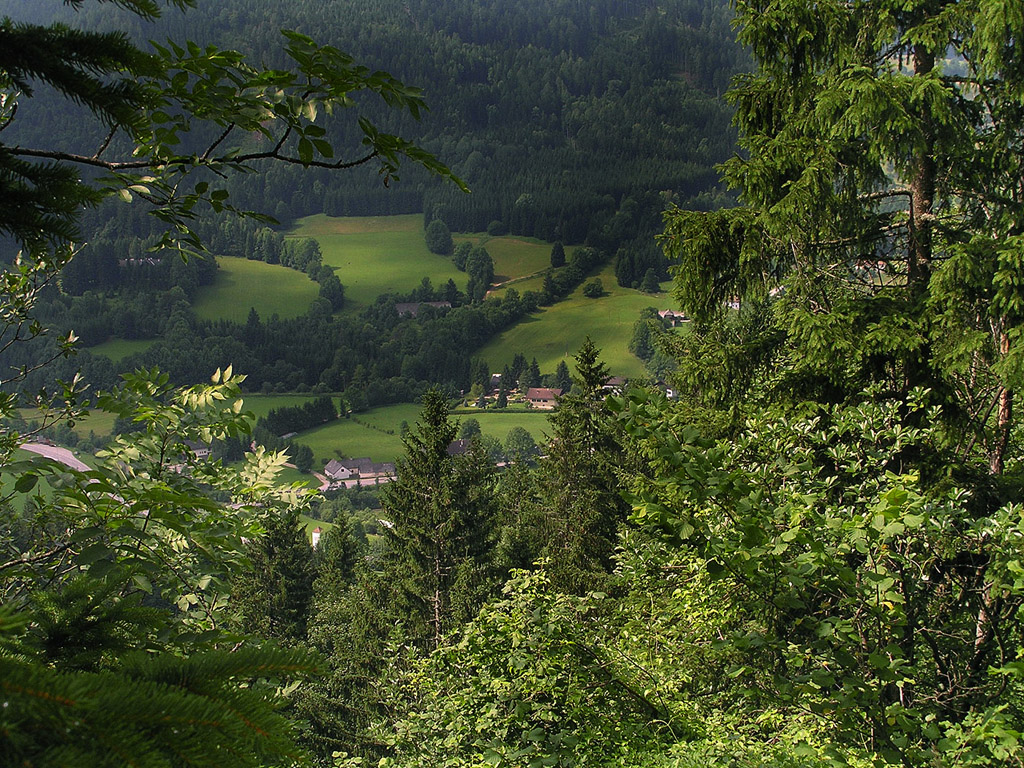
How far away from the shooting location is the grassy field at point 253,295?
184 meters

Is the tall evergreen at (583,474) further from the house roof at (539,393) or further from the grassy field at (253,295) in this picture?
the grassy field at (253,295)

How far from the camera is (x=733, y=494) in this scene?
340cm

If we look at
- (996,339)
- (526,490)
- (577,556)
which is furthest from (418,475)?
(996,339)

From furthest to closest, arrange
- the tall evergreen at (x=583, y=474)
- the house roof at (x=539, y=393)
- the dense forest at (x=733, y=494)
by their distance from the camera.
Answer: the house roof at (x=539, y=393), the tall evergreen at (x=583, y=474), the dense forest at (x=733, y=494)

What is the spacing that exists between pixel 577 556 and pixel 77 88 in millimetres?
22254

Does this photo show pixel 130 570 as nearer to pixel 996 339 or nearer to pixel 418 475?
pixel 996 339

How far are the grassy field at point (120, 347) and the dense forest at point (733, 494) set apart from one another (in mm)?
164351

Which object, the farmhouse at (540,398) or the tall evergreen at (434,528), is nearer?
the tall evergreen at (434,528)

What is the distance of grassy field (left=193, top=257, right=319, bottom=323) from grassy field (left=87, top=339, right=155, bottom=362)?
1728 centimetres

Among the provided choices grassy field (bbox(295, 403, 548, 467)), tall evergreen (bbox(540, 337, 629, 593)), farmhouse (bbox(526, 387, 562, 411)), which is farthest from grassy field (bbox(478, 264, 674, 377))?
tall evergreen (bbox(540, 337, 629, 593))

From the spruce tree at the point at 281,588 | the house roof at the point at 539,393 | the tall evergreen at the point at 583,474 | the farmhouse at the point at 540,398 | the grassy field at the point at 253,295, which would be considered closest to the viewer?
the tall evergreen at the point at 583,474

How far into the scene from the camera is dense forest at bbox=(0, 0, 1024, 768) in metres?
1.69

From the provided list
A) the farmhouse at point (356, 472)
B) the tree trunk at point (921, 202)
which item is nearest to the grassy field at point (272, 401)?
the farmhouse at point (356, 472)

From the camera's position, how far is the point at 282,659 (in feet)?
4.67
